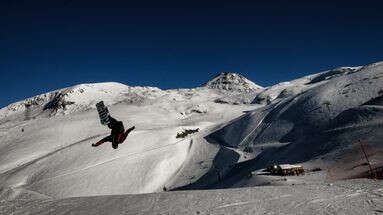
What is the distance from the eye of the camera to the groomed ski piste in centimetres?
2150

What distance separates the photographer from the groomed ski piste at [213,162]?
21500mm

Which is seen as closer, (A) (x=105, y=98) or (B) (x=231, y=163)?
(B) (x=231, y=163)

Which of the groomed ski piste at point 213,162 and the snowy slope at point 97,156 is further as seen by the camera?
the snowy slope at point 97,156

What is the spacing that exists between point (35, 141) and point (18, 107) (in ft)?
409

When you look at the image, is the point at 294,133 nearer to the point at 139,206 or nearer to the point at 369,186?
the point at 369,186

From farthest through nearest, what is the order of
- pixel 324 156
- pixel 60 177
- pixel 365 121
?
1. pixel 60 177
2. pixel 365 121
3. pixel 324 156

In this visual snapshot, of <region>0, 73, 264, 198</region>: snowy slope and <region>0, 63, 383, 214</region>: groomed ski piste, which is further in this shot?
<region>0, 73, 264, 198</region>: snowy slope

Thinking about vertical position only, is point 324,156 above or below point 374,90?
below

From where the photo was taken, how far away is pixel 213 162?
65000 mm

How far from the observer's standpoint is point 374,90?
66.8 metres

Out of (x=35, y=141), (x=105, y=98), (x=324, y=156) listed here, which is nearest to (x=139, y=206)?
(x=324, y=156)

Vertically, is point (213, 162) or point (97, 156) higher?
point (97, 156)

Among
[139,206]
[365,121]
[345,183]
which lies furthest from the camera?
[365,121]

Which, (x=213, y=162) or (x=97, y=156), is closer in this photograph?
(x=213, y=162)
